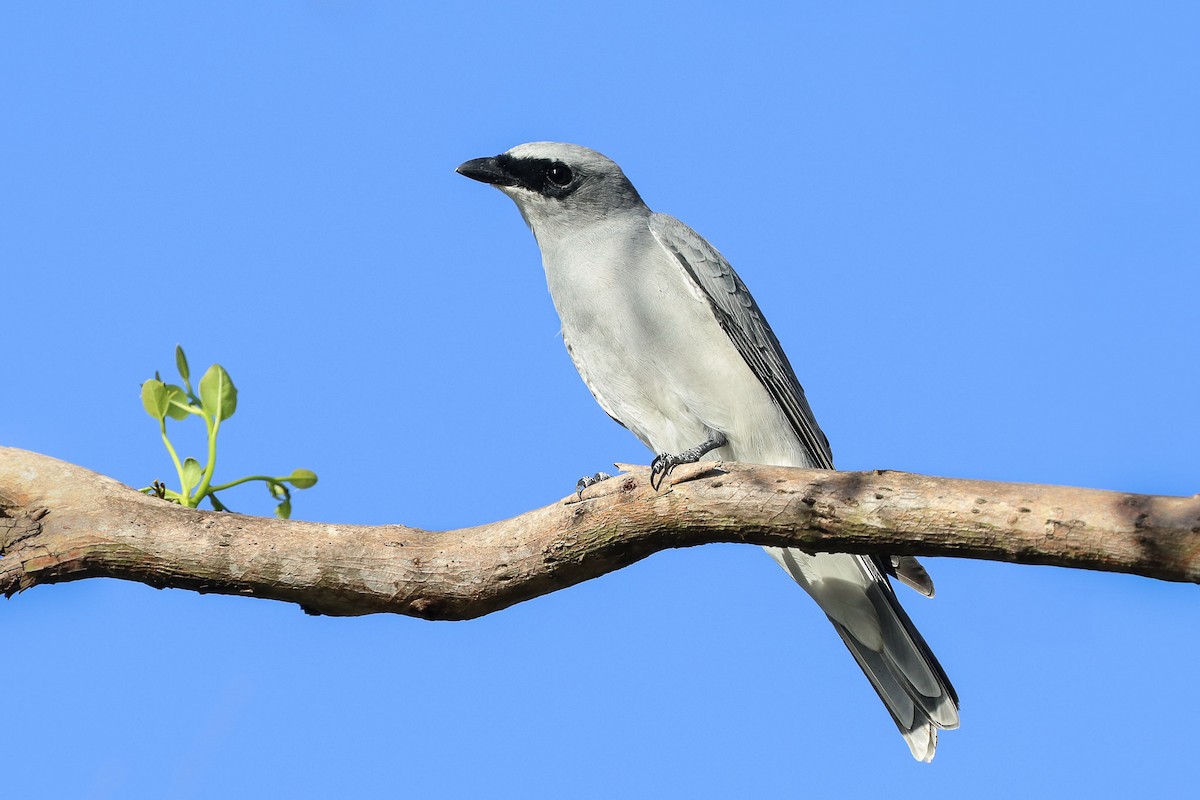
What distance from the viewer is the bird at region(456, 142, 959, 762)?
244 inches

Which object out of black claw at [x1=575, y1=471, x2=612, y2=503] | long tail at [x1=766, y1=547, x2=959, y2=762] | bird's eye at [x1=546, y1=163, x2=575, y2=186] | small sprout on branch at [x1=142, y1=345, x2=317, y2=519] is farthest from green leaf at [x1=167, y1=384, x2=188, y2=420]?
long tail at [x1=766, y1=547, x2=959, y2=762]

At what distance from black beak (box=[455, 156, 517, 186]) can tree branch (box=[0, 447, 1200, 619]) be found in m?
2.81

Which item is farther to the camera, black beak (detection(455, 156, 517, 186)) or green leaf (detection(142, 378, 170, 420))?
black beak (detection(455, 156, 517, 186))

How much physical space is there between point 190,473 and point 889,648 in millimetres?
3766

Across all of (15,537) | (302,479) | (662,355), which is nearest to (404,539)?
(302,479)

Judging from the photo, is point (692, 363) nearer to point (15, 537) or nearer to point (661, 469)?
point (661, 469)

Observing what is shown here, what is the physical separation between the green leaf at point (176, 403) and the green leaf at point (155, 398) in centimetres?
2

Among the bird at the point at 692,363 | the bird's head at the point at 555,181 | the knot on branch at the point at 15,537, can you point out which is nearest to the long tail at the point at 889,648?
the bird at the point at 692,363

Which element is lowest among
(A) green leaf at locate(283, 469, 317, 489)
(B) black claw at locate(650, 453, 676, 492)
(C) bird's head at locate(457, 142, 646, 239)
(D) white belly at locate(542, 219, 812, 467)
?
(B) black claw at locate(650, 453, 676, 492)

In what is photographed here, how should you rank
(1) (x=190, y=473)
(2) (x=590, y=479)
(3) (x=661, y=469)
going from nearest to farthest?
(3) (x=661, y=469)
(1) (x=190, y=473)
(2) (x=590, y=479)

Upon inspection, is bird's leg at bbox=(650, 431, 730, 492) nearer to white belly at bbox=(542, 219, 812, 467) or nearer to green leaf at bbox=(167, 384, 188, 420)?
white belly at bbox=(542, 219, 812, 467)

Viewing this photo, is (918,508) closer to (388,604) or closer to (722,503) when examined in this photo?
(722,503)

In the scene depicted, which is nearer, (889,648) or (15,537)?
(15,537)

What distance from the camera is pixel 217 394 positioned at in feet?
15.9
